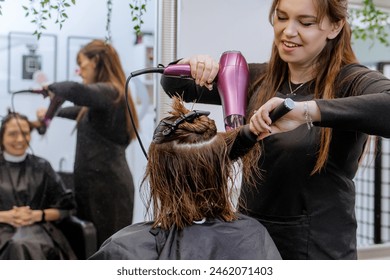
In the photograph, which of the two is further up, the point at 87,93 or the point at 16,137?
the point at 87,93

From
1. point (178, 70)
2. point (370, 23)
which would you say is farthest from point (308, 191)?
point (370, 23)

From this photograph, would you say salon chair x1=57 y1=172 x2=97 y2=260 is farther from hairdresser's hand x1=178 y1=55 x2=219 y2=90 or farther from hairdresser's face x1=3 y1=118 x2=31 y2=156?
hairdresser's hand x1=178 y1=55 x2=219 y2=90

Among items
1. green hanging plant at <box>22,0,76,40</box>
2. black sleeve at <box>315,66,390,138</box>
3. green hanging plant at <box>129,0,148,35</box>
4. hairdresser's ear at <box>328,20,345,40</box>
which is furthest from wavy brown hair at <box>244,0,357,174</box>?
green hanging plant at <box>22,0,76,40</box>

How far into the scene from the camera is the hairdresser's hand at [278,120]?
39.0 inches

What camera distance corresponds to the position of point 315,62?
1.18 meters

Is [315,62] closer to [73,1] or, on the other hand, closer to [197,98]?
[197,98]

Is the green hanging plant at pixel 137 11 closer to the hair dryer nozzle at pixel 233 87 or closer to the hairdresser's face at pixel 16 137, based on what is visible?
the hairdresser's face at pixel 16 137

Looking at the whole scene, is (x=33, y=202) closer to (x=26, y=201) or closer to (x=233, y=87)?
(x=26, y=201)

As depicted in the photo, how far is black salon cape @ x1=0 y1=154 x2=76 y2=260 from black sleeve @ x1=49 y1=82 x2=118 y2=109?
0.29m

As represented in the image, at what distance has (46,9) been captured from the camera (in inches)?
72.5

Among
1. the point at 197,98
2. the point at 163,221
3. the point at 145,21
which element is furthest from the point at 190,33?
the point at 163,221

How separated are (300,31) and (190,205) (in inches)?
18.7

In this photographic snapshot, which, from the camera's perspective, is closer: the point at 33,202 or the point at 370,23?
the point at 33,202

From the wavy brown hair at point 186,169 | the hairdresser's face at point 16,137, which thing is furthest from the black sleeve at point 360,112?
the hairdresser's face at point 16,137
